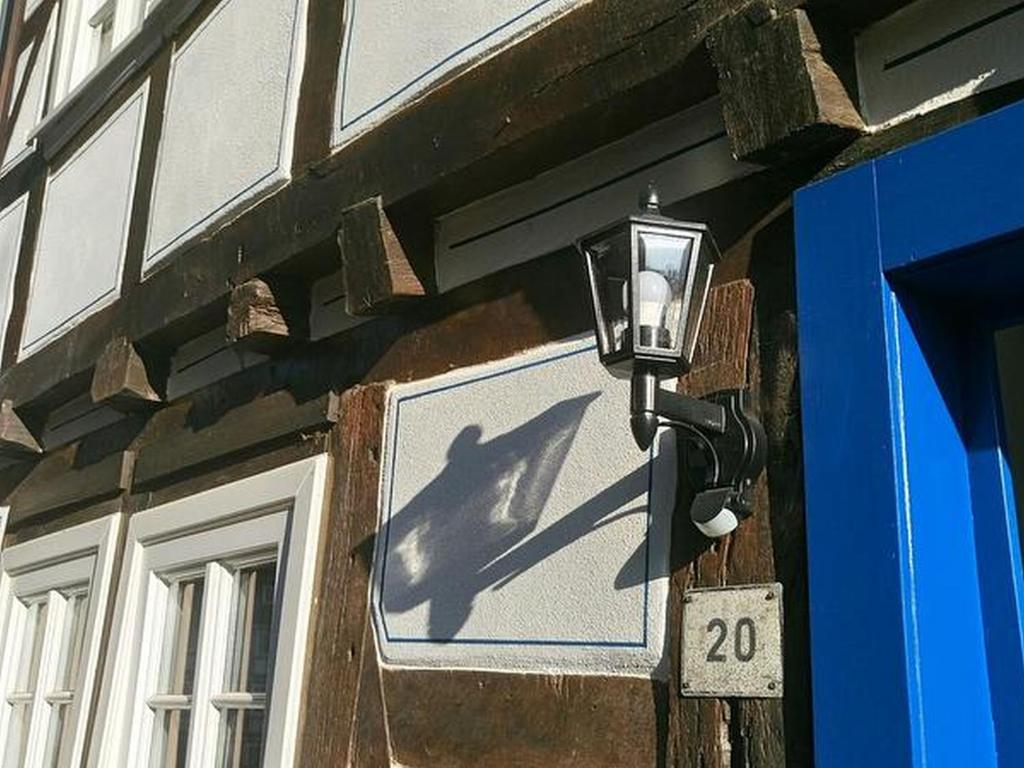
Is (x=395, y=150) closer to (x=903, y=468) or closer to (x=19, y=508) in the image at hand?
(x=903, y=468)

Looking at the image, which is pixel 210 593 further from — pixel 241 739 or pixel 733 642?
pixel 733 642

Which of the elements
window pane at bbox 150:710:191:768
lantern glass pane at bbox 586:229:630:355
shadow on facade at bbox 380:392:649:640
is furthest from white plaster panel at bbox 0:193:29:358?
lantern glass pane at bbox 586:229:630:355

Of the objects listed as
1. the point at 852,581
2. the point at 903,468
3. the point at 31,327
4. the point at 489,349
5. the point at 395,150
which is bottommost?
the point at 852,581

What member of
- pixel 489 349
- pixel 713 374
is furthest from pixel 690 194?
pixel 489 349

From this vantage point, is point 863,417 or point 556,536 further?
point 556,536

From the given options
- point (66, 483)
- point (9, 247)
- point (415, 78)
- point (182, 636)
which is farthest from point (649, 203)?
point (9, 247)

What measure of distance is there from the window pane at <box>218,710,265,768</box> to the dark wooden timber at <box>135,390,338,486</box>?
81 cm

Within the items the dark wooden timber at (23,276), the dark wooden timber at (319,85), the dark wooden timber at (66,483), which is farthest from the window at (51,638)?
the dark wooden timber at (319,85)

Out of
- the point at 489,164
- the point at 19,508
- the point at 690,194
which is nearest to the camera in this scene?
the point at 690,194

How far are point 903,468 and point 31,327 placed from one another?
4.56 meters

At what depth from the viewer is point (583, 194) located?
A: 2.75 metres

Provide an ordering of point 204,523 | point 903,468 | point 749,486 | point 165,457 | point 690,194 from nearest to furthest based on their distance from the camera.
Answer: point 903,468, point 749,486, point 690,194, point 204,523, point 165,457

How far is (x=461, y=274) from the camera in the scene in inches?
121

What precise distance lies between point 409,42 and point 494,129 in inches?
25.6
